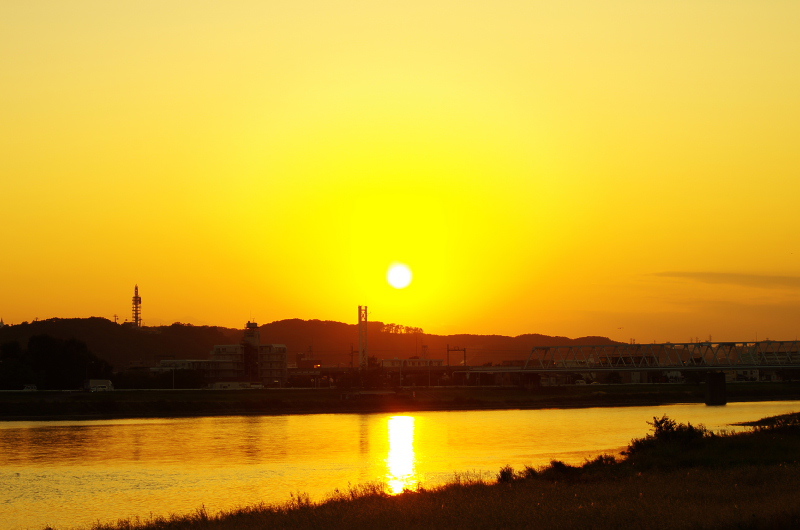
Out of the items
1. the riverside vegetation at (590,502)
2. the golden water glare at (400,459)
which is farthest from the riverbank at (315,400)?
the riverside vegetation at (590,502)

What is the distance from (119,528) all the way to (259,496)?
1045cm

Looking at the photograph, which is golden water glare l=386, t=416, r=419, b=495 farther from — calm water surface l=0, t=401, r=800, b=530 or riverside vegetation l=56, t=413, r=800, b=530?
riverside vegetation l=56, t=413, r=800, b=530

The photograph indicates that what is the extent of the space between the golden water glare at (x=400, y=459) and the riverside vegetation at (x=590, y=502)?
18.2ft

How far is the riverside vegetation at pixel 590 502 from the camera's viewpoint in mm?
21469

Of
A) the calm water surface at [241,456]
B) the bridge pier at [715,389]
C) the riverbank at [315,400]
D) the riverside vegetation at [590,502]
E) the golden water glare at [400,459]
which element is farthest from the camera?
the bridge pier at [715,389]

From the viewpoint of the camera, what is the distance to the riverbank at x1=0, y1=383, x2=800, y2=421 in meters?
103

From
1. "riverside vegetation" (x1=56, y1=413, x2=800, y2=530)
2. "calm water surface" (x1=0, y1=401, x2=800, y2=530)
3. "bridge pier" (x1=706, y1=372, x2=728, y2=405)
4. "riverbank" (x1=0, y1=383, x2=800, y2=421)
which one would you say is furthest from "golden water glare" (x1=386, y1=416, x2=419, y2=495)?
"bridge pier" (x1=706, y1=372, x2=728, y2=405)

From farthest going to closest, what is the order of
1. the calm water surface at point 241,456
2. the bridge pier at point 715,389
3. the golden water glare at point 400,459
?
the bridge pier at point 715,389 < the golden water glare at point 400,459 < the calm water surface at point 241,456

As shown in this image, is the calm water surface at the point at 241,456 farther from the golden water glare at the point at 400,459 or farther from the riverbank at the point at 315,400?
the riverbank at the point at 315,400

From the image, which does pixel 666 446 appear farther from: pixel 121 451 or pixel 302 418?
pixel 302 418

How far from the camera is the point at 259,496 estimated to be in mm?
37812

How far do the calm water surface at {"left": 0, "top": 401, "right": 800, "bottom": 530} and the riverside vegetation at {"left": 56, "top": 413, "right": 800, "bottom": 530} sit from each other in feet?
23.1

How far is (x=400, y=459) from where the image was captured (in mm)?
53625

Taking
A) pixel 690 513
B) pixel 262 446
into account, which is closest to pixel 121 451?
pixel 262 446
